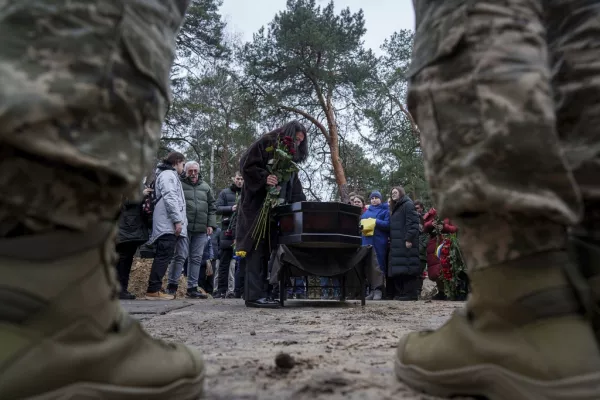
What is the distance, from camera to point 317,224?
506 cm

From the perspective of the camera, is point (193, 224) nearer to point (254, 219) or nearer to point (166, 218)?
point (166, 218)

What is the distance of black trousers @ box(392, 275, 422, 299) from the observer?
7.78 meters

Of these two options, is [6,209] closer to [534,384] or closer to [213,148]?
[534,384]

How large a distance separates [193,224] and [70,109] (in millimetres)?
6486

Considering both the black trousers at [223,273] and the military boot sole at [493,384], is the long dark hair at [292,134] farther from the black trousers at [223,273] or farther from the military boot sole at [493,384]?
the military boot sole at [493,384]

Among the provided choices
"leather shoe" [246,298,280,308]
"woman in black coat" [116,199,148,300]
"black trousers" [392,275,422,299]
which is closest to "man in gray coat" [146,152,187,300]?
"woman in black coat" [116,199,148,300]

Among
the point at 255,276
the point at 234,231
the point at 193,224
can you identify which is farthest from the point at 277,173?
the point at 193,224

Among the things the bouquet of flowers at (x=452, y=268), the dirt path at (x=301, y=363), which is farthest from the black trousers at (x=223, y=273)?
the dirt path at (x=301, y=363)

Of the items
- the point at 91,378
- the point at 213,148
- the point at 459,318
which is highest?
the point at 213,148

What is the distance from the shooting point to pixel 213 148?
1038 inches

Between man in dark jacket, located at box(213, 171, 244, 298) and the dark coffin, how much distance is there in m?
2.06

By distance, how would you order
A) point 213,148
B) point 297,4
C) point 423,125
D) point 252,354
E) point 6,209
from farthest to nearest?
1. point 213,148
2. point 297,4
3. point 252,354
4. point 423,125
5. point 6,209

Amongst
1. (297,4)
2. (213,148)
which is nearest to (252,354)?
(297,4)

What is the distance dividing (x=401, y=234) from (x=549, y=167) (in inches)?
273
